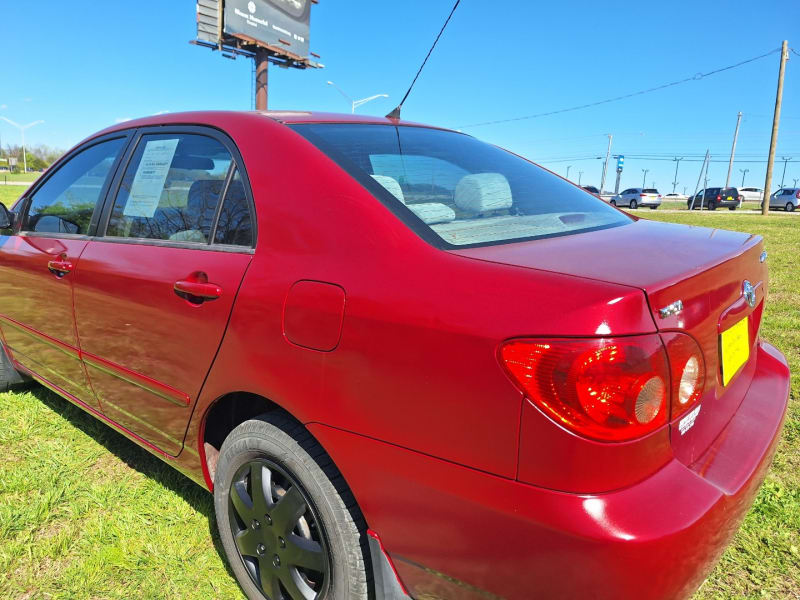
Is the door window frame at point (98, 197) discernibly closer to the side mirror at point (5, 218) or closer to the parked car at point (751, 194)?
the side mirror at point (5, 218)

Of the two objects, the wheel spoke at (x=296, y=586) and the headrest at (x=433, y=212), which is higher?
the headrest at (x=433, y=212)

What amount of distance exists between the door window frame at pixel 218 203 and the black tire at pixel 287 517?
23.1 inches

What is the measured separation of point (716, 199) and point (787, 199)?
3686 millimetres

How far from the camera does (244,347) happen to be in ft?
5.40

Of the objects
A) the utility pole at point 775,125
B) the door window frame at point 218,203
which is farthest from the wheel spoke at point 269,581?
the utility pole at point 775,125

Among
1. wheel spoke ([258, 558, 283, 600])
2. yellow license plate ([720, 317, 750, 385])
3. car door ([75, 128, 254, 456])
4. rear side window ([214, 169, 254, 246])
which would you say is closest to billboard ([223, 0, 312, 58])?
car door ([75, 128, 254, 456])

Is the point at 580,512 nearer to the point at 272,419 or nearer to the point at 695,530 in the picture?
the point at 695,530

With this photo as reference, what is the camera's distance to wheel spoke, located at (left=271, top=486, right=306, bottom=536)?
159 cm

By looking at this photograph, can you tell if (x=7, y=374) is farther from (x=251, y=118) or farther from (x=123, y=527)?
(x=251, y=118)

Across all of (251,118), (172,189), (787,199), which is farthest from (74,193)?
(787,199)

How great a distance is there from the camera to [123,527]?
2271 mm

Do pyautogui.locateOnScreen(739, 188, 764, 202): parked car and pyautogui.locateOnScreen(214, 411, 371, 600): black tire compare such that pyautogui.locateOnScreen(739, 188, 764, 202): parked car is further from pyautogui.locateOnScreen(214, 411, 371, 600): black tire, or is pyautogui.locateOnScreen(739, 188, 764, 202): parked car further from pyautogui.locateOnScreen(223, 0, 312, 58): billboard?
pyautogui.locateOnScreen(214, 411, 371, 600): black tire

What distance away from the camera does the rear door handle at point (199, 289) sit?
5.70 feet

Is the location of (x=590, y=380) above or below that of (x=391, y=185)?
below
